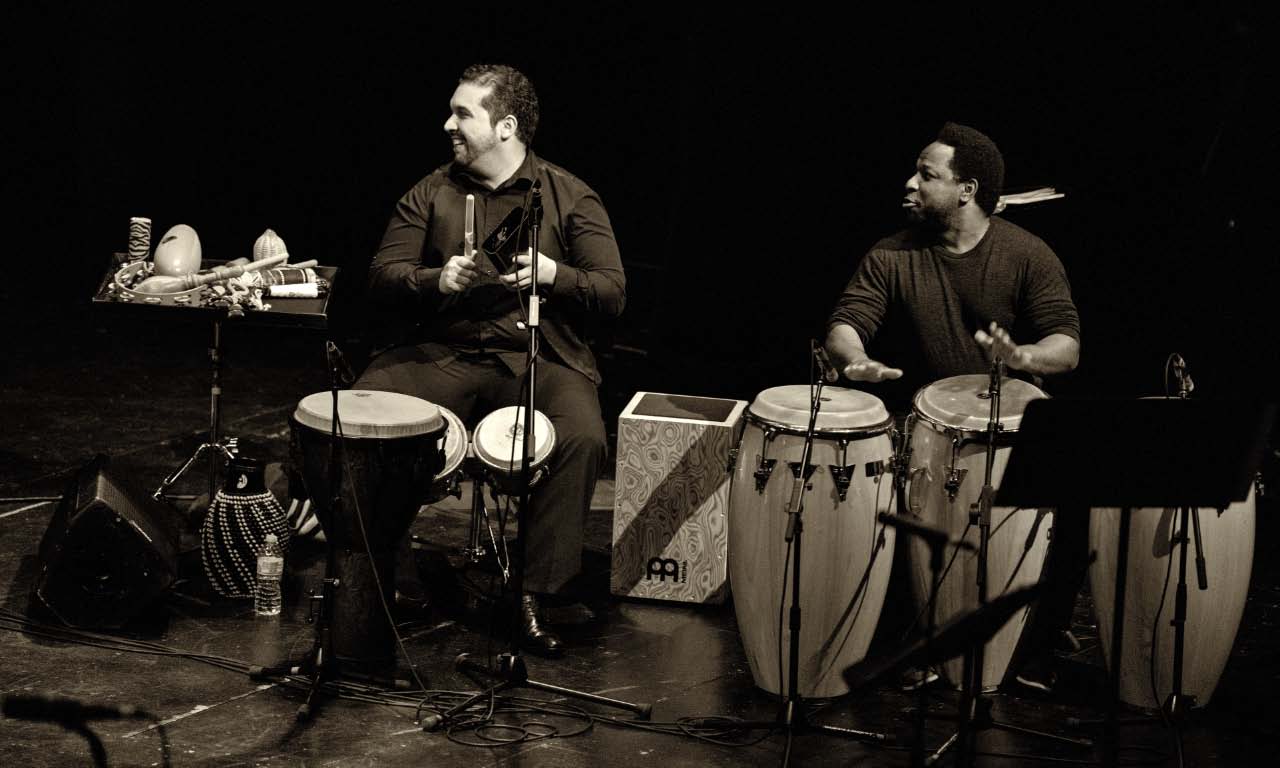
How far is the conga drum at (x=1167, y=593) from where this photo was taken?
13.9 ft

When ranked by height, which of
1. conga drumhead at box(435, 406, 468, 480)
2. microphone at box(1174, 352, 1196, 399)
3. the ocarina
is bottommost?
conga drumhead at box(435, 406, 468, 480)

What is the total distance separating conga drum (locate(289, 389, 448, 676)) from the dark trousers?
43 centimetres

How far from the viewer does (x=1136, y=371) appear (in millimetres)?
6148

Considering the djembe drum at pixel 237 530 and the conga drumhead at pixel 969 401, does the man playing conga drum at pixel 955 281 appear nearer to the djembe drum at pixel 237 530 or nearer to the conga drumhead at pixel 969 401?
the conga drumhead at pixel 969 401

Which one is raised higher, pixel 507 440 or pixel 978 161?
pixel 978 161

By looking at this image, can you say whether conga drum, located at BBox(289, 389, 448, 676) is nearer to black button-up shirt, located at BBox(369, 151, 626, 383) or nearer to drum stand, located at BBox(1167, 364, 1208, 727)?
black button-up shirt, located at BBox(369, 151, 626, 383)

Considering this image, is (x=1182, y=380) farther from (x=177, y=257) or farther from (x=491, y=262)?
(x=177, y=257)

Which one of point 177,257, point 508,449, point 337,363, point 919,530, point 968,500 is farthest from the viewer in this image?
point 177,257

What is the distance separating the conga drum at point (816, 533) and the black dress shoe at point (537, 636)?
59 cm

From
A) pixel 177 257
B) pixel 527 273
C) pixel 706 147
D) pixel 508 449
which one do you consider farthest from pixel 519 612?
pixel 706 147

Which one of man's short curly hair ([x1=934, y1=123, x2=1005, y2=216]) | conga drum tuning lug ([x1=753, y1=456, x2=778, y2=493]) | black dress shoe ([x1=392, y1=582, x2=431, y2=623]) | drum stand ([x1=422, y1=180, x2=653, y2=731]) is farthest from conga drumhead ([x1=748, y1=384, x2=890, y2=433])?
black dress shoe ([x1=392, y1=582, x2=431, y2=623])

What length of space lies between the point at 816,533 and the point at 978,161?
1.38 m

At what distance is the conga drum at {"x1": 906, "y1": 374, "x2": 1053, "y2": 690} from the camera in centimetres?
418

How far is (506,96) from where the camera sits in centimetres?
504
